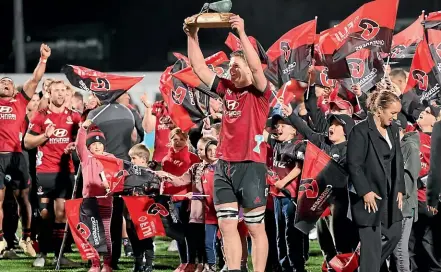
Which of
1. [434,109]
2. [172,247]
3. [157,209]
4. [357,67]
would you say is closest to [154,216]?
[157,209]

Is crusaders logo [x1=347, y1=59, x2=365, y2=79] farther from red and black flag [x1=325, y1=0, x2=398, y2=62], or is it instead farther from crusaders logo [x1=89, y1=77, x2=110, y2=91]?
crusaders logo [x1=89, y1=77, x2=110, y2=91]

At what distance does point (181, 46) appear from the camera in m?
24.5

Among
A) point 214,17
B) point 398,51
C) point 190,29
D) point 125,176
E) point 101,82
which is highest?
point 214,17

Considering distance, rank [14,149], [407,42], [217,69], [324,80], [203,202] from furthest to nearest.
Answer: [14,149]
[407,42]
[217,69]
[324,80]
[203,202]

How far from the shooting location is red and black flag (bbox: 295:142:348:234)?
9633 mm

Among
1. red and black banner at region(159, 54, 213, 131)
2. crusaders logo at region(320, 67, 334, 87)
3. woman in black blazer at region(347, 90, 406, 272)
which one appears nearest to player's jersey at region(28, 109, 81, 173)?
red and black banner at region(159, 54, 213, 131)

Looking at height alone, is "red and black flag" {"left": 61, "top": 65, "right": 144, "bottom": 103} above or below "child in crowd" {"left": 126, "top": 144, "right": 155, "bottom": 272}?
above

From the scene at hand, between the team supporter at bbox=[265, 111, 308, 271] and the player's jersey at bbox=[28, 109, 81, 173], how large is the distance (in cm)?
267

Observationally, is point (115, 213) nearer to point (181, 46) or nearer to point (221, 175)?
point (221, 175)

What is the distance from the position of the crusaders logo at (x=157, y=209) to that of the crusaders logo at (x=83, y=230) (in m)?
0.62

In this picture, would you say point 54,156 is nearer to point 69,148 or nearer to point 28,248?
point 69,148

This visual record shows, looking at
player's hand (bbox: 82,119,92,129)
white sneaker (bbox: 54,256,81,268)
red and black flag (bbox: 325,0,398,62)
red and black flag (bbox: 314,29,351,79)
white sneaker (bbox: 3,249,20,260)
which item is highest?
red and black flag (bbox: 325,0,398,62)

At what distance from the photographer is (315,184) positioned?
9719 millimetres

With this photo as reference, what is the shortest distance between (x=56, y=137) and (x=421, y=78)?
3.99 metres
